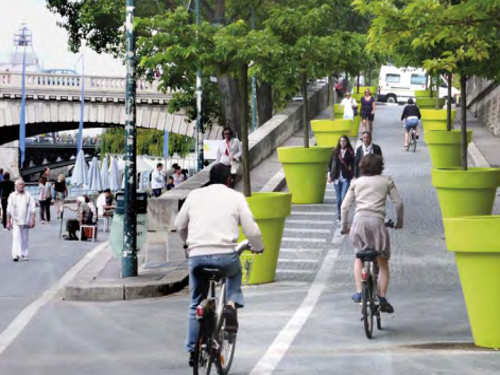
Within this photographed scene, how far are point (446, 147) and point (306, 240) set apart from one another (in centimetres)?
1080

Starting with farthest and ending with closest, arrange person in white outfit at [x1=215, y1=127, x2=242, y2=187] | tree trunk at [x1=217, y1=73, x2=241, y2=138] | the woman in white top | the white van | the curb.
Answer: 1. the white van
2. tree trunk at [x1=217, y1=73, x2=241, y2=138]
3. the woman in white top
4. person in white outfit at [x1=215, y1=127, x2=242, y2=187]
5. the curb

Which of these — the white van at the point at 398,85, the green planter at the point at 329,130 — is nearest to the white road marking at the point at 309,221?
the green planter at the point at 329,130

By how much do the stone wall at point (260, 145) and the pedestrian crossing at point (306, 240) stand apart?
6.27 ft

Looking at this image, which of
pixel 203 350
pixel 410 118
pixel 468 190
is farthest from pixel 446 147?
pixel 203 350

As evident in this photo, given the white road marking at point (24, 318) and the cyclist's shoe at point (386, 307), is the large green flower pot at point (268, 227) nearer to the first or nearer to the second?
the white road marking at point (24, 318)

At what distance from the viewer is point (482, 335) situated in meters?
A: 11.5

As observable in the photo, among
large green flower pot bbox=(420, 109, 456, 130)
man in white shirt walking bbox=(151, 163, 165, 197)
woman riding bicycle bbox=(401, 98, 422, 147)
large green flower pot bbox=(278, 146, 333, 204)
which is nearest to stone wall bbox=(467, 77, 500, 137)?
large green flower pot bbox=(420, 109, 456, 130)

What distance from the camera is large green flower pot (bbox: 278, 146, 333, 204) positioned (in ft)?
82.9

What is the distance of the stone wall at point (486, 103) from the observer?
39.0m

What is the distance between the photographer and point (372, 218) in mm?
12789

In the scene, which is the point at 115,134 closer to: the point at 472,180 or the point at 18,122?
the point at 18,122

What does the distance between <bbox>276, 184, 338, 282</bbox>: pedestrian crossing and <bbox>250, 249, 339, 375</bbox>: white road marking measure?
167 millimetres

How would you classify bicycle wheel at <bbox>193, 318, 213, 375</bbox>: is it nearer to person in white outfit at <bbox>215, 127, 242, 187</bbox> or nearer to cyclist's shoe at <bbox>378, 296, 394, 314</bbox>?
cyclist's shoe at <bbox>378, 296, 394, 314</bbox>

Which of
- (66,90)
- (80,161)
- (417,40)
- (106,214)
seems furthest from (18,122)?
(417,40)
